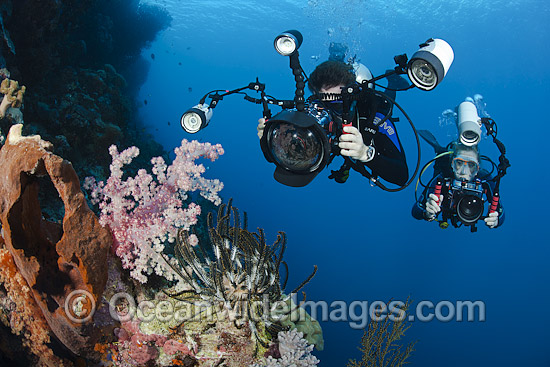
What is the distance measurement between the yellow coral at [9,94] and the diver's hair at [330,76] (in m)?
3.23

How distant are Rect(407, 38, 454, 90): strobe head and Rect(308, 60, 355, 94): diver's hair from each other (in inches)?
33.7

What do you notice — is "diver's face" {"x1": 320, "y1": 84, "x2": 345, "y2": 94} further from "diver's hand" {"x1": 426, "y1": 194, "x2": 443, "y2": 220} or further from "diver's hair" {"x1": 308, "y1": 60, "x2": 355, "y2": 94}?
"diver's hand" {"x1": 426, "y1": 194, "x2": 443, "y2": 220}

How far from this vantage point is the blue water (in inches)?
770

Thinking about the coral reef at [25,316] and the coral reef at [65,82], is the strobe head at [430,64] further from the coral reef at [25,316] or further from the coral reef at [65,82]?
the coral reef at [65,82]

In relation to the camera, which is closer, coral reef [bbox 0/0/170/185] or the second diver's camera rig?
the second diver's camera rig

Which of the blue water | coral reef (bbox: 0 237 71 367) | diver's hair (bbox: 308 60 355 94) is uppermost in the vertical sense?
the blue water

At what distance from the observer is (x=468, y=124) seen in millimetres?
4246

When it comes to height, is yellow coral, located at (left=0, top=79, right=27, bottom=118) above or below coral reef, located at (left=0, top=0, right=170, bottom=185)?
below

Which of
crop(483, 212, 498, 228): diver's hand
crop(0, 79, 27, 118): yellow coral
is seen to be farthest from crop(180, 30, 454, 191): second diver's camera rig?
crop(483, 212, 498, 228): diver's hand

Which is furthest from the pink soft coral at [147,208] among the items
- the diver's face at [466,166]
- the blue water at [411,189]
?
the blue water at [411,189]

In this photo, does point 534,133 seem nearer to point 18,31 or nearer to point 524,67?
point 524,67

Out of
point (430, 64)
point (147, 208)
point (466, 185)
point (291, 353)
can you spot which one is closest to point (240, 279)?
point (291, 353)

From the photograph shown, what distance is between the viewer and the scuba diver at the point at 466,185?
4.45 metres

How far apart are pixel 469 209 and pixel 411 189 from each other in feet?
109
